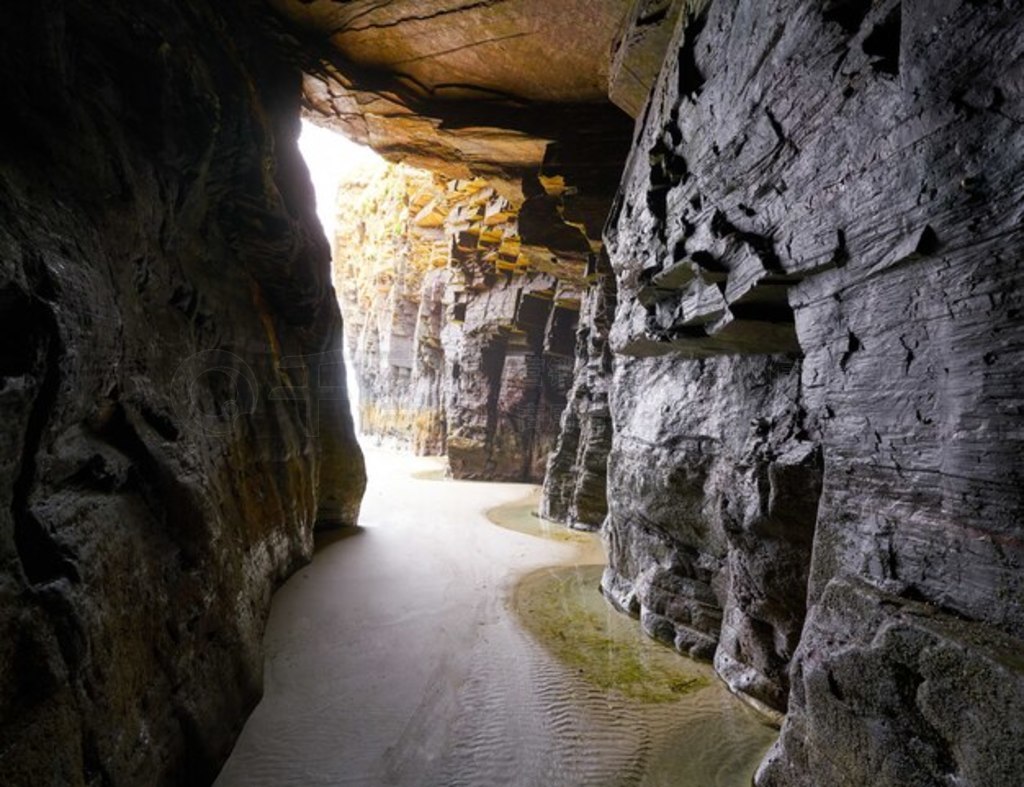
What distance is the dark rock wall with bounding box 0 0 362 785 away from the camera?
7.72 ft

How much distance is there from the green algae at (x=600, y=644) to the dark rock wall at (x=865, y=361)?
0.58 meters

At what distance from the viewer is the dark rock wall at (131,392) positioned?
7.72 feet

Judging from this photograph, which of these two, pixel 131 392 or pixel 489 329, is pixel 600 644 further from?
pixel 489 329

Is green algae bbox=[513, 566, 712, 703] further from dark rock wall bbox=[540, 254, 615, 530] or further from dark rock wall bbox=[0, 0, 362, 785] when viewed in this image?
dark rock wall bbox=[540, 254, 615, 530]

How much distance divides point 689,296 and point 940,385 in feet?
9.41

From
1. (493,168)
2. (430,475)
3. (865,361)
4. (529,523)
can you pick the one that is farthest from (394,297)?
(865,361)

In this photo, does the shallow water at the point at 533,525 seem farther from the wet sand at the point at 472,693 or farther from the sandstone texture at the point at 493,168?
the wet sand at the point at 472,693

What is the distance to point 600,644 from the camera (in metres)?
5.63

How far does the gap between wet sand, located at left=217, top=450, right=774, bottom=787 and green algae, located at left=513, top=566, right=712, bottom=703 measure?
21 millimetres

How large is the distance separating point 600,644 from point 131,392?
5.33m

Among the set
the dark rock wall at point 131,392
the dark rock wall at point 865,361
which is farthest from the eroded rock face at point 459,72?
the dark rock wall at point 865,361

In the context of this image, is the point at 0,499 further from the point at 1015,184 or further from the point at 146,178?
the point at 1015,184

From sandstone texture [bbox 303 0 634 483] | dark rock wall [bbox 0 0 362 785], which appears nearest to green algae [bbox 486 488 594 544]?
sandstone texture [bbox 303 0 634 483]

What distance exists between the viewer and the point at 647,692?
15.3 feet
